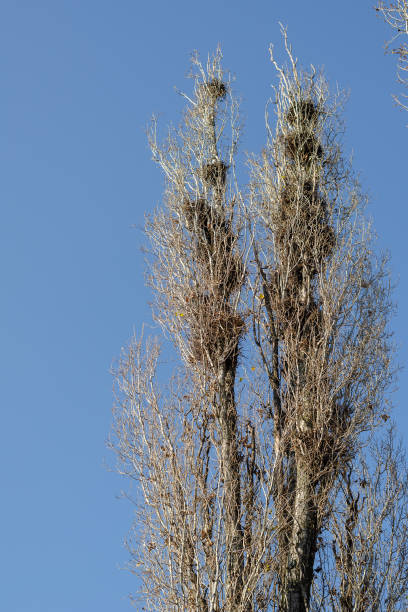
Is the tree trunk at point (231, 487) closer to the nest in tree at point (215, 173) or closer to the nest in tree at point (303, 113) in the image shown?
the nest in tree at point (215, 173)

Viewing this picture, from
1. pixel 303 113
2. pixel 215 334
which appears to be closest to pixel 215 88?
pixel 303 113

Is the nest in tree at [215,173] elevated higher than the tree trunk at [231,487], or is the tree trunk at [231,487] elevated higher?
the nest in tree at [215,173]

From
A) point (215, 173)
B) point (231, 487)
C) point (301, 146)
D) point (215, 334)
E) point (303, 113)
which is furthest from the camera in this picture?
point (303, 113)

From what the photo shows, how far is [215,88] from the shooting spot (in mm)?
13148

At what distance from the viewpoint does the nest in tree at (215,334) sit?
10.6m

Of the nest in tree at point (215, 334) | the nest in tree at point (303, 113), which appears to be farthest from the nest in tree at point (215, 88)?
the nest in tree at point (215, 334)

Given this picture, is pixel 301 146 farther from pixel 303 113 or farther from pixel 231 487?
pixel 231 487

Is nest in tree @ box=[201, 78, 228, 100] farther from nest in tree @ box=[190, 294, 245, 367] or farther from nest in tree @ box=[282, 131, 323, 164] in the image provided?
nest in tree @ box=[190, 294, 245, 367]

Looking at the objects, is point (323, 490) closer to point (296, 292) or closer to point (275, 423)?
point (275, 423)

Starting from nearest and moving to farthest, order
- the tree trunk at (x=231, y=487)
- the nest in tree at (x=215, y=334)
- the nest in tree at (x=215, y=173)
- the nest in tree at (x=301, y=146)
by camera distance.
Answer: the tree trunk at (x=231, y=487), the nest in tree at (x=215, y=334), the nest in tree at (x=215, y=173), the nest in tree at (x=301, y=146)

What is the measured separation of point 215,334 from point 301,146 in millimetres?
3172

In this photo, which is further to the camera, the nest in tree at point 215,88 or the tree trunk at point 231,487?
the nest in tree at point 215,88

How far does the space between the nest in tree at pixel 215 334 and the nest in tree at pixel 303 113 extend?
3.26 metres

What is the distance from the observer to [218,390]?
1034cm
